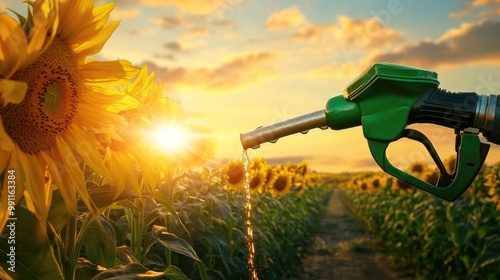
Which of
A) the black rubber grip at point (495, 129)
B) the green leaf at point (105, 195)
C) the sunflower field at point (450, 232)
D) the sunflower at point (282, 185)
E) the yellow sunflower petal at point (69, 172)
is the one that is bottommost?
the sunflower field at point (450, 232)

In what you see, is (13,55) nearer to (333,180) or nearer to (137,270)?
(137,270)

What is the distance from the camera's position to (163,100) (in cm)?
214

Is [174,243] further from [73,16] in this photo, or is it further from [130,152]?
[73,16]

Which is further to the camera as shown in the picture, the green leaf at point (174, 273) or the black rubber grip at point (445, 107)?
the green leaf at point (174, 273)

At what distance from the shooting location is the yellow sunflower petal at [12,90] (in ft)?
3.58

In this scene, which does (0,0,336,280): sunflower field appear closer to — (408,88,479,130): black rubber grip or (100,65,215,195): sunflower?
(100,65,215,195): sunflower

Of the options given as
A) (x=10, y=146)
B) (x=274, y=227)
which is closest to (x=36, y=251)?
(x=10, y=146)

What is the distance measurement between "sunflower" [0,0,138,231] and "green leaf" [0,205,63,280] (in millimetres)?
60

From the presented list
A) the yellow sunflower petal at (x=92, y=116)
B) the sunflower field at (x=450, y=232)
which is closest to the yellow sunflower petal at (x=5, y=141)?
the yellow sunflower petal at (x=92, y=116)

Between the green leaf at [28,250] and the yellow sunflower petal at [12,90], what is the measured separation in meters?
0.29

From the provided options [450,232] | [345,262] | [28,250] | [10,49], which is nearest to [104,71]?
[10,49]

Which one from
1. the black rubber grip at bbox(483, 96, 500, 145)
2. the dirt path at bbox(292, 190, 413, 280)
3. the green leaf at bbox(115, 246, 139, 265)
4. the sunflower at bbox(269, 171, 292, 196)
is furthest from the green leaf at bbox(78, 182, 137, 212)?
the sunflower at bbox(269, 171, 292, 196)

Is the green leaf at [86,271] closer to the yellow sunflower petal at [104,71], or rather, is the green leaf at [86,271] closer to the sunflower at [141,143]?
the sunflower at [141,143]

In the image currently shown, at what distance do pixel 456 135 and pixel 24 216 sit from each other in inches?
39.2
